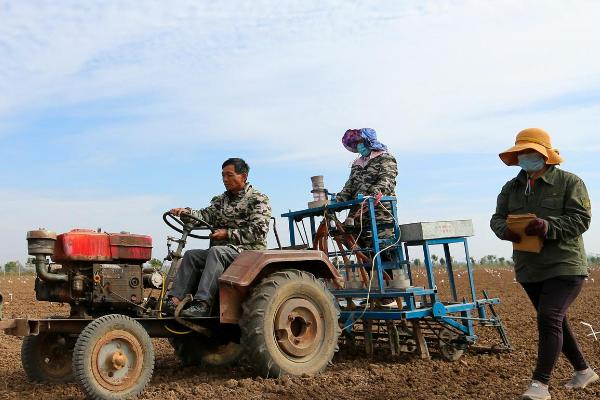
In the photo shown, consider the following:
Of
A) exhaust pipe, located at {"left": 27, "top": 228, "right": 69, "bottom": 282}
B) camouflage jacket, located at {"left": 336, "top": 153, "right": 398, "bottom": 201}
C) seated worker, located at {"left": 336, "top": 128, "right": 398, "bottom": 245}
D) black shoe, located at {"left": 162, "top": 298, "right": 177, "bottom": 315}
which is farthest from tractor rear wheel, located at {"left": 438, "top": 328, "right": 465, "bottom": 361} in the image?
exhaust pipe, located at {"left": 27, "top": 228, "right": 69, "bottom": 282}

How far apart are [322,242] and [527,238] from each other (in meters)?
2.77

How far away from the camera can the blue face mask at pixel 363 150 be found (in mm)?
6957

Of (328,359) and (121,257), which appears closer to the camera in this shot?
(121,257)

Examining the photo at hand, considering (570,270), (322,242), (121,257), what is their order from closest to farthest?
(570,270), (121,257), (322,242)

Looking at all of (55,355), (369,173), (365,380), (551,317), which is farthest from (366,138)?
(55,355)

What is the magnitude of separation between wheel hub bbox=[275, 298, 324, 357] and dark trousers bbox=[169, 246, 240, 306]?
1.94 ft

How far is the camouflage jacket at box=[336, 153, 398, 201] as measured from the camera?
6.62 metres

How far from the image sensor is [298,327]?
5543 mm

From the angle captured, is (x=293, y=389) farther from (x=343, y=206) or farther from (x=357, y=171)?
(x=357, y=171)

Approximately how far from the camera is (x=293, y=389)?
4.79 m

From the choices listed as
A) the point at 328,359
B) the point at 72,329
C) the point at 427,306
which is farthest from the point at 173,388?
the point at 427,306

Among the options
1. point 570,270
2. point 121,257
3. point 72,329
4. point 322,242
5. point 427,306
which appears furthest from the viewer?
point 322,242

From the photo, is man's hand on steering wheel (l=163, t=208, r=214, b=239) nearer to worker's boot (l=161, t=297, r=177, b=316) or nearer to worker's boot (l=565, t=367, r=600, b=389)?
worker's boot (l=161, t=297, r=177, b=316)

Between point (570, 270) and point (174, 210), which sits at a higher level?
point (174, 210)
